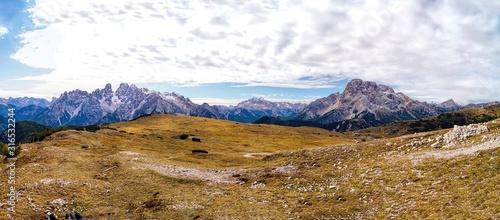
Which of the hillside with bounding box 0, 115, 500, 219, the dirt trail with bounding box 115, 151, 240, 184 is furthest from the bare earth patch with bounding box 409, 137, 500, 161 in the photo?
the dirt trail with bounding box 115, 151, 240, 184

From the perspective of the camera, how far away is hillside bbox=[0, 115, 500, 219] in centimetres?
2367

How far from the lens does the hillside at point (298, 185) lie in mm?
23672

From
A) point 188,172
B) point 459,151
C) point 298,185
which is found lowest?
point 188,172

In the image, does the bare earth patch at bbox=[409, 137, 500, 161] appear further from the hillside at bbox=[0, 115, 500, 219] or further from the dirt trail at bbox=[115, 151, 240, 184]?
the dirt trail at bbox=[115, 151, 240, 184]

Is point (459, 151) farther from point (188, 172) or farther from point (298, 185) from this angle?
point (188, 172)

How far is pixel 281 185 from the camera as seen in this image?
3762 cm

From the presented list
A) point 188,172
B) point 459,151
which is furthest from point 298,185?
point 188,172

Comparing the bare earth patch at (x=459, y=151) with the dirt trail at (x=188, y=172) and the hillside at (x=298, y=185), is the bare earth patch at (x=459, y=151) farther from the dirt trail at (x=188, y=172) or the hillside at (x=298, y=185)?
the dirt trail at (x=188, y=172)

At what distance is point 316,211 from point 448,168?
40.1ft

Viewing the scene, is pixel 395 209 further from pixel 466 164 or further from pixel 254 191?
pixel 254 191

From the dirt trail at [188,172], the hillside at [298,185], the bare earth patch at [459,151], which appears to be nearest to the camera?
the hillside at [298,185]

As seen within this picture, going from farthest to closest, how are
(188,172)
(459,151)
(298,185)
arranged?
(188,172) < (298,185) < (459,151)

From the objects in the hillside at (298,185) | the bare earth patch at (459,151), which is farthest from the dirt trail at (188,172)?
the bare earth patch at (459,151)

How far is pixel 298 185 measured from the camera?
3619 cm
